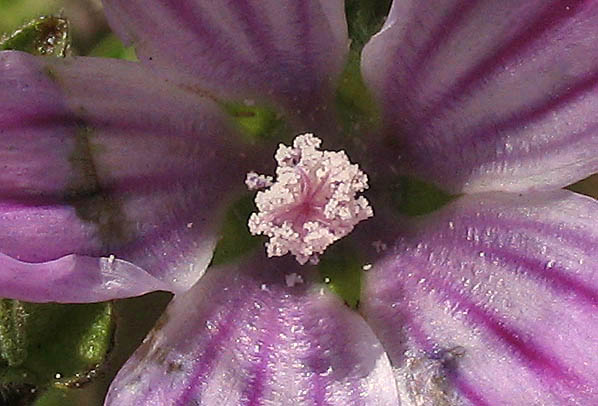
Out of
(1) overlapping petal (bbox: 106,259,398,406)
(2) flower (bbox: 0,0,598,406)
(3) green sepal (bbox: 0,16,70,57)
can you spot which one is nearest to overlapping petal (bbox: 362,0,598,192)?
(2) flower (bbox: 0,0,598,406)

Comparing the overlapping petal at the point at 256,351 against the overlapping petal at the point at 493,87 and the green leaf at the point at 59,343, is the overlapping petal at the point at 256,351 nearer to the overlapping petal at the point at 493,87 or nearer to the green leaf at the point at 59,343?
the green leaf at the point at 59,343

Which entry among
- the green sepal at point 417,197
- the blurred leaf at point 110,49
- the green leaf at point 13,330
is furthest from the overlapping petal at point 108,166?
the blurred leaf at point 110,49

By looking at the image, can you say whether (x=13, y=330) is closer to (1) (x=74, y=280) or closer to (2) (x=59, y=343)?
(2) (x=59, y=343)

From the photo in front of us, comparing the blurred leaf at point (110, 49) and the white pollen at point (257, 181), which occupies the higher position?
the blurred leaf at point (110, 49)

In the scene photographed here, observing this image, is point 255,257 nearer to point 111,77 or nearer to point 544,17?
point 111,77

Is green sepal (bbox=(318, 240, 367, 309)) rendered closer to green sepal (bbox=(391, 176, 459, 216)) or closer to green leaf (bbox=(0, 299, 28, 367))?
green sepal (bbox=(391, 176, 459, 216))

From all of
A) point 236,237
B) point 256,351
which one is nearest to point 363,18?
point 236,237
